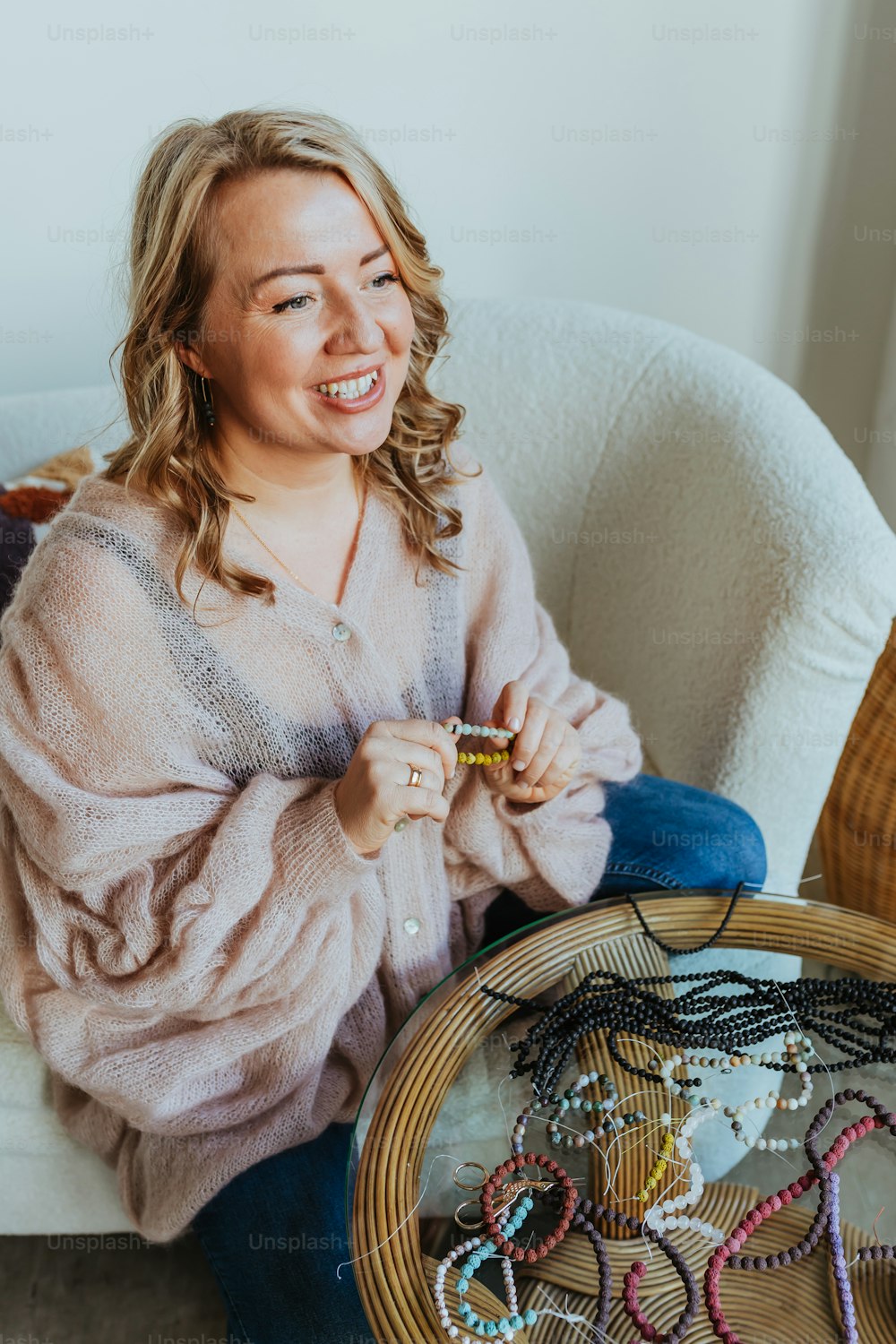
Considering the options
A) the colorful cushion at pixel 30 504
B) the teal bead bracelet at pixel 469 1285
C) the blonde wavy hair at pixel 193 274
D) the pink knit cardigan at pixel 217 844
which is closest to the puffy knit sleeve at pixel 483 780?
the pink knit cardigan at pixel 217 844

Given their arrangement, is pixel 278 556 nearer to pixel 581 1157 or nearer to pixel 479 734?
pixel 479 734

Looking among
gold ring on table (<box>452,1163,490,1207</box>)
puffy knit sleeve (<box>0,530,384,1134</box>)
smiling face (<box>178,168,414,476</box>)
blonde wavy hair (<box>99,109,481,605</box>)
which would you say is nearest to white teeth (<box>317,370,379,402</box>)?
smiling face (<box>178,168,414,476</box>)

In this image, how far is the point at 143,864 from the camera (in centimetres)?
100

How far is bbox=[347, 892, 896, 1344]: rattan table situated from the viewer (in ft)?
2.68

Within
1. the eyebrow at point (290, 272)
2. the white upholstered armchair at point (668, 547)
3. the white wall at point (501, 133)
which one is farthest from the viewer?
the white wall at point (501, 133)

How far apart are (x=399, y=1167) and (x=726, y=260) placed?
60.0 inches

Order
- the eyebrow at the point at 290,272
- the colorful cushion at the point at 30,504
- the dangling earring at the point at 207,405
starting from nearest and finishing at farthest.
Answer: the eyebrow at the point at 290,272
the dangling earring at the point at 207,405
the colorful cushion at the point at 30,504

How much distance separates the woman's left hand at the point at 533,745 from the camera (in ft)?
3.45

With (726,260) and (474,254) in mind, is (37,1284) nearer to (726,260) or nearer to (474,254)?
(474,254)

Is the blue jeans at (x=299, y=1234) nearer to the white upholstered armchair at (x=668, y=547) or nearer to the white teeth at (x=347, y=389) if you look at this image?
the white upholstered armchair at (x=668, y=547)

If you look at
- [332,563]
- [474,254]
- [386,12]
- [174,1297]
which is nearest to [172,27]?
[386,12]

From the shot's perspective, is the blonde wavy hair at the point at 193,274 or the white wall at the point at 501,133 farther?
the white wall at the point at 501,133

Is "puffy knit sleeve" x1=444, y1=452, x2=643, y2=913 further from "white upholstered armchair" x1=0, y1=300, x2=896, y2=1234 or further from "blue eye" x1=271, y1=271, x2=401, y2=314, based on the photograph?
"blue eye" x1=271, y1=271, x2=401, y2=314

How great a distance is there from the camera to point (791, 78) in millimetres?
1764
